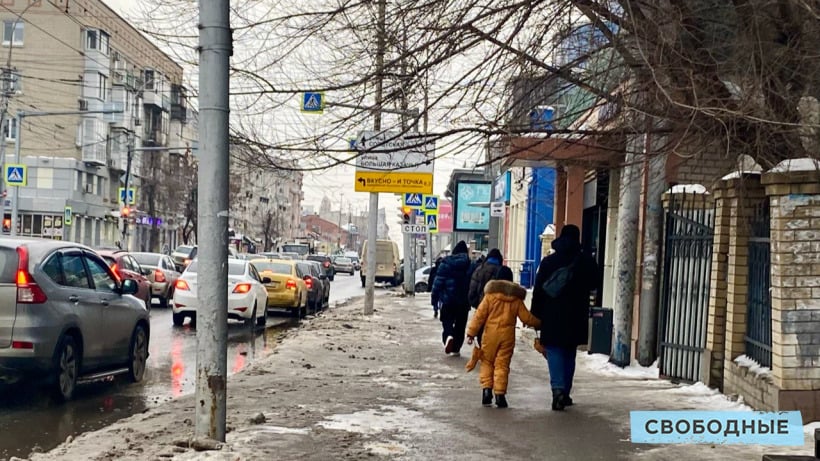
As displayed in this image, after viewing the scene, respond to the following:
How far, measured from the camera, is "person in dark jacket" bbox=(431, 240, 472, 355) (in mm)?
14344

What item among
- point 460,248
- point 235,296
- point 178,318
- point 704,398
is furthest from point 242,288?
point 704,398

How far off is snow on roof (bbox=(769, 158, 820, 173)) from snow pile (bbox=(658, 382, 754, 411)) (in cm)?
217

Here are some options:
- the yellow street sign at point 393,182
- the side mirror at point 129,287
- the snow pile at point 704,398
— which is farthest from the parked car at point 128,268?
the snow pile at point 704,398

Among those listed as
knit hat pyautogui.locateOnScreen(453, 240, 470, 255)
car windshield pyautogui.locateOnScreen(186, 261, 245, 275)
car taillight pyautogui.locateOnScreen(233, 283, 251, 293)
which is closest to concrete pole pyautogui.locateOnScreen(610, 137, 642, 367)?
knit hat pyautogui.locateOnScreen(453, 240, 470, 255)

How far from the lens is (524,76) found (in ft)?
31.1

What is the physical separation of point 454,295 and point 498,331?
17.6 feet

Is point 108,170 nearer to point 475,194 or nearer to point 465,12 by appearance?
point 475,194

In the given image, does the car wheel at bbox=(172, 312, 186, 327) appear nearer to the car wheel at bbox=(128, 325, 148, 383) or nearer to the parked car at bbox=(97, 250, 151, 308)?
the parked car at bbox=(97, 250, 151, 308)

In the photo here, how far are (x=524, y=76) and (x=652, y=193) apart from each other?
3.33 m

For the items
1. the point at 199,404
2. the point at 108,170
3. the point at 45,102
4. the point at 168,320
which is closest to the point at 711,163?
the point at 199,404

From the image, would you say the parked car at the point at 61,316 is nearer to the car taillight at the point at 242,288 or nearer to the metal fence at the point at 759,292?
the metal fence at the point at 759,292

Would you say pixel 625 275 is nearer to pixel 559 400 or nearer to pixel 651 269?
pixel 651 269

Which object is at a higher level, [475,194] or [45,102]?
[45,102]

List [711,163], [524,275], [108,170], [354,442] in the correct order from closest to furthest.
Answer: [354,442]
[711,163]
[524,275]
[108,170]
